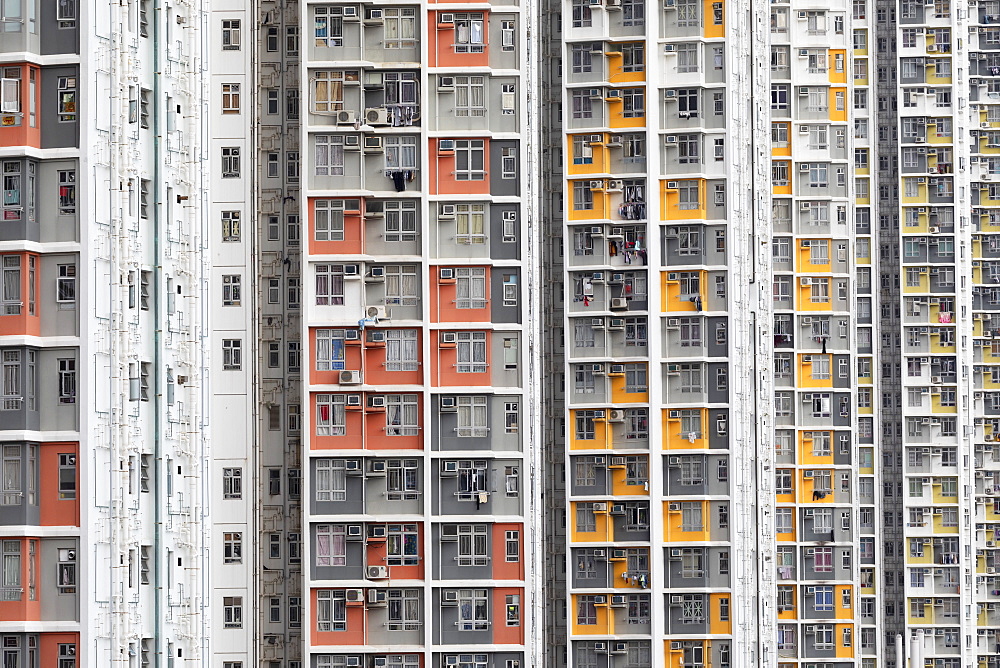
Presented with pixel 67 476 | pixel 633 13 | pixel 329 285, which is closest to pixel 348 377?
pixel 329 285

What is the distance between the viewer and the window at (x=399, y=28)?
3803 centimetres

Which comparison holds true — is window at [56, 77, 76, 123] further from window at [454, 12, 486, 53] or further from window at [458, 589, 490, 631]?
window at [458, 589, 490, 631]

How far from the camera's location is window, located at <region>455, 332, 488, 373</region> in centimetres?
3781

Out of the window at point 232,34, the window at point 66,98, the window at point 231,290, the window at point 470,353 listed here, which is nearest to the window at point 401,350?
the window at point 470,353

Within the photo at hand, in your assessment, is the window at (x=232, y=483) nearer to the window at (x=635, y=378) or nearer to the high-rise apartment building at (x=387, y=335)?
the high-rise apartment building at (x=387, y=335)

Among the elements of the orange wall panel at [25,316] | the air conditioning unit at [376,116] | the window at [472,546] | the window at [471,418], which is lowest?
the window at [472,546]

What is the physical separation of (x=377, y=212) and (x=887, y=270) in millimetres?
24692

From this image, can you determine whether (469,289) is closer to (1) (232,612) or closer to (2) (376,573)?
(2) (376,573)

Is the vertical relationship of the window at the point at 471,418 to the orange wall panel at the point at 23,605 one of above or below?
above

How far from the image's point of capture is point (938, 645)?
56.6m

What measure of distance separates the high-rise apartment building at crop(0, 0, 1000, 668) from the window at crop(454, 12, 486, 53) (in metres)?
0.09

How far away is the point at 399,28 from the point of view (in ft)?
125

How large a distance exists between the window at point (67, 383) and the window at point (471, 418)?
33.2 feet

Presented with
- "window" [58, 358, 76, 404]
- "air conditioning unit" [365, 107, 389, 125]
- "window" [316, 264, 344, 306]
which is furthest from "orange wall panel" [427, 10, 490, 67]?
"window" [58, 358, 76, 404]
